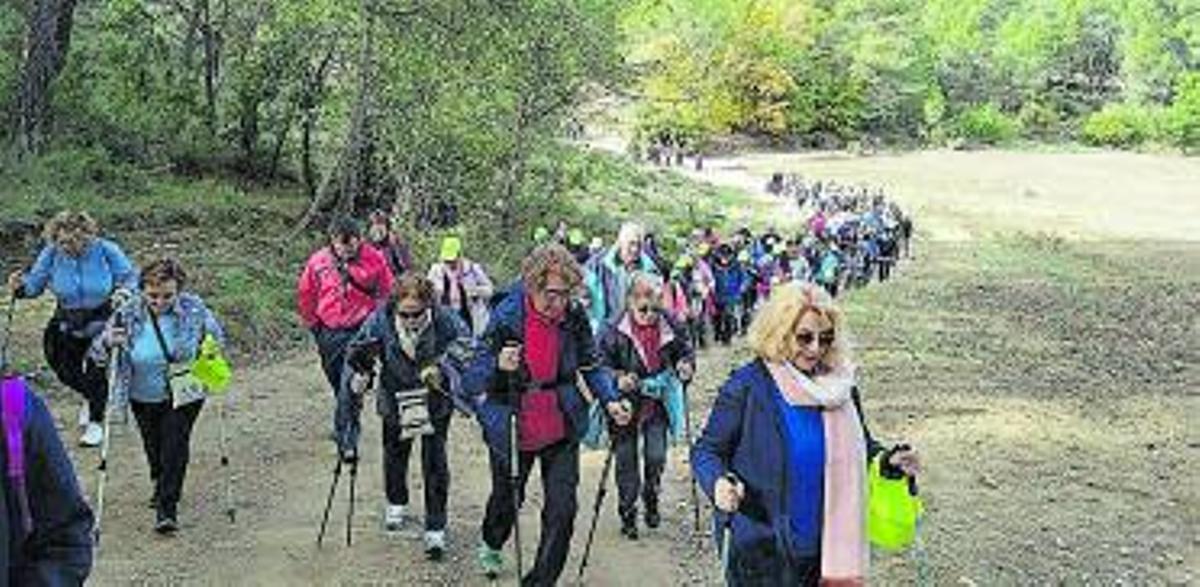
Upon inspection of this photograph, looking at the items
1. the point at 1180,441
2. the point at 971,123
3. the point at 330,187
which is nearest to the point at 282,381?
the point at 1180,441

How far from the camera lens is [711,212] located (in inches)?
1946

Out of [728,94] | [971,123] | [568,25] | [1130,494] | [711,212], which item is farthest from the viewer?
[971,123]

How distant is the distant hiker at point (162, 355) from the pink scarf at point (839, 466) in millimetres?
4705

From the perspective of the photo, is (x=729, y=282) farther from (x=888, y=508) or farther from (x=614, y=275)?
(x=888, y=508)

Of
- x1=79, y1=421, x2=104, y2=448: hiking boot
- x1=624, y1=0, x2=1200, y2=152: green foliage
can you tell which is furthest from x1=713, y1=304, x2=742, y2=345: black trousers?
x1=624, y1=0, x2=1200, y2=152: green foliage

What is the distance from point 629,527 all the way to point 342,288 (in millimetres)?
2687

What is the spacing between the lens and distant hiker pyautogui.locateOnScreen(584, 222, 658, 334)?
11844mm

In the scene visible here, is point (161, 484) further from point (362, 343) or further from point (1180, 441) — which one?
point (1180, 441)

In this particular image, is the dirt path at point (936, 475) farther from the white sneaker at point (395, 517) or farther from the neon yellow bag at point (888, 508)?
the neon yellow bag at point (888, 508)

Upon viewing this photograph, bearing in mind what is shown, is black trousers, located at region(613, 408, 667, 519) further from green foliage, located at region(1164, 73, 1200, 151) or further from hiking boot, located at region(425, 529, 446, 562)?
green foliage, located at region(1164, 73, 1200, 151)

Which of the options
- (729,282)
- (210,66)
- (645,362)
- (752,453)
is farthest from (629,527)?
(210,66)

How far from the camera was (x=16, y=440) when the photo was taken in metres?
3.34

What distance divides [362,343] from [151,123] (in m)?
19.0

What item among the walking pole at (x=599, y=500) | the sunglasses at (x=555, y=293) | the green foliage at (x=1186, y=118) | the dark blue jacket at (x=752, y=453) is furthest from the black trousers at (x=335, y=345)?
the green foliage at (x=1186, y=118)
